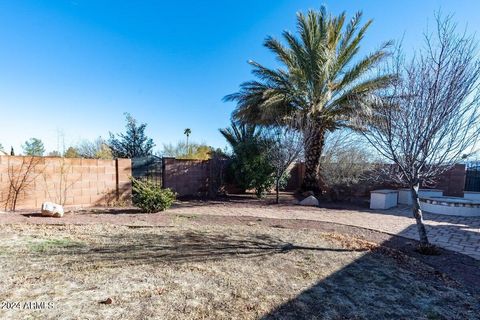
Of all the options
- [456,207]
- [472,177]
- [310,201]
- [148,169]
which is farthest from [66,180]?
[472,177]

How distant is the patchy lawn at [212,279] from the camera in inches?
103

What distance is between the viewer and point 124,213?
25.2 ft

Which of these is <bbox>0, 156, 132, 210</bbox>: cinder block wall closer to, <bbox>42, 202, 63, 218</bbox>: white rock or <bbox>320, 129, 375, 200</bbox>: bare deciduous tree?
<bbox>42, 202, 63, 218</bbox>: white rock

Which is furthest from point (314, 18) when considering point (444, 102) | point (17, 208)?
point (17, 208)

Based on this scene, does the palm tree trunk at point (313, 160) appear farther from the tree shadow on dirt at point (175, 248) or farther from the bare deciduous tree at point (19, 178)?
the bare deciduous tree at point (19, 178)

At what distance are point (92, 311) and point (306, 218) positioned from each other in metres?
6.49

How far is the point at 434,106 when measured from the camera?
14.9ft

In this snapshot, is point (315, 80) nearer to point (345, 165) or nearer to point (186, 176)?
point (345, 165)

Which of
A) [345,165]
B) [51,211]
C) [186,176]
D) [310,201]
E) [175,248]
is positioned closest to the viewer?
[175,248]

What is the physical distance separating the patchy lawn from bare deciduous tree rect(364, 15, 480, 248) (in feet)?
6.49

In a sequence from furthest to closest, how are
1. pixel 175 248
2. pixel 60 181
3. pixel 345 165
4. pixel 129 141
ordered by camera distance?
pixel 129 141 → pixel 345 165 → pixel 60 181 → pixel 175 248

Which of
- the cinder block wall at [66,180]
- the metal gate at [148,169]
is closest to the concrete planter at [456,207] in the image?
the metal gate at [148,169]

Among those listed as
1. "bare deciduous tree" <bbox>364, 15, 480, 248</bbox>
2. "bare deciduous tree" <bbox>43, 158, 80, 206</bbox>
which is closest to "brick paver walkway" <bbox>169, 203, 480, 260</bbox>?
"bare deciduous tree" <bbox>364, 15, 480, 248</bbox>

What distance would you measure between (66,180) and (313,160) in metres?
9.49
